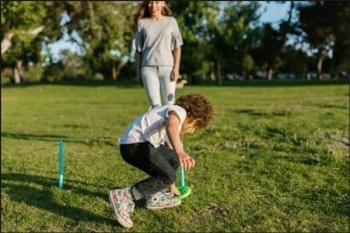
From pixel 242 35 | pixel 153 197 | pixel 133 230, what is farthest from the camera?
pixel 242 35

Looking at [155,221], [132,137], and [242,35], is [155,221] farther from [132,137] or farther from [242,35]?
[242,35]

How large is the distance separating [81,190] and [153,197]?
3.67 feet

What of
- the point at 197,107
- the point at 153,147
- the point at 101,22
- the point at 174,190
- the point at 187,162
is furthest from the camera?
the point at 101,22

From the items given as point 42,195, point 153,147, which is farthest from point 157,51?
point 42,195

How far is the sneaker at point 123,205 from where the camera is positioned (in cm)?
402

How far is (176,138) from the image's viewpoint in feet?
12.4

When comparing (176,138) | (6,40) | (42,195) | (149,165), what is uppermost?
(6,40)

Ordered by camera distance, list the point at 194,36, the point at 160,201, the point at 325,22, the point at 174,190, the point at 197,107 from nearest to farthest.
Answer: the point at 197,107 < the point at 160,201 < the point at 174,190 < the point at 325,22 < the point at 194,36

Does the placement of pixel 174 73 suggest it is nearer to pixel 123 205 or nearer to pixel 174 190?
pixel 174 190

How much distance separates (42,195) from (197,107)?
2.15 metres

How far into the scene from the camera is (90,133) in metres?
9.50

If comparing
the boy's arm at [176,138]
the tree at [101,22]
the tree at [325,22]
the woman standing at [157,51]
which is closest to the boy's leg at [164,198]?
the boy's arm at [176,138]

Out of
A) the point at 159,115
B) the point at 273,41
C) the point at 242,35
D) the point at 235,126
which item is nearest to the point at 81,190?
the point at 159,115

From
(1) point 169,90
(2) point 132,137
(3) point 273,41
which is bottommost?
(2) point 132,137
